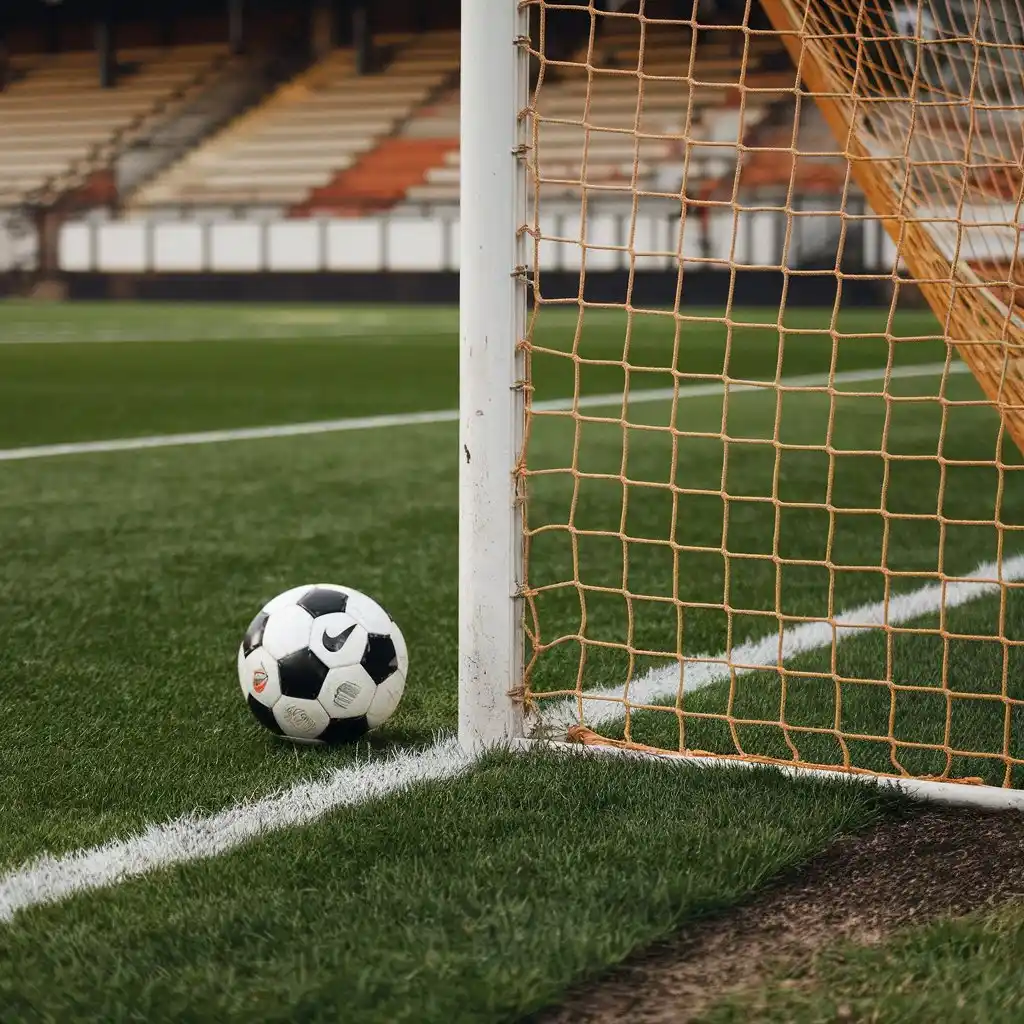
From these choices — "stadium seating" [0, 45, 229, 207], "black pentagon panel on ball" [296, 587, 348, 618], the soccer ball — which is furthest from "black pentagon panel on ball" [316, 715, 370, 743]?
"stadium seating" [0, 45, 229, 207]

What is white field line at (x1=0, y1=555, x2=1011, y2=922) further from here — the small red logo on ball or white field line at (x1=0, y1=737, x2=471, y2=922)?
the small red logo on ball

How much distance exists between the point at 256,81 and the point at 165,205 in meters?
4.52

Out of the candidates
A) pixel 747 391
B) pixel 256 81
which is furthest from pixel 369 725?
pixel 256 81

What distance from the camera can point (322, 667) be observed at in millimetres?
2562

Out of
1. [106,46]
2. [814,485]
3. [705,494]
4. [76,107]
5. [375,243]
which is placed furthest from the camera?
[106,46]

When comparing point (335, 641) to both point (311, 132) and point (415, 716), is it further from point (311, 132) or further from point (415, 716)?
point (311, 132)

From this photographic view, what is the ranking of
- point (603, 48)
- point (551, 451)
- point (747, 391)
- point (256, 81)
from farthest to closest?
point (256, 81)
point (603, 48)
point (747, 391)
point (551, 451)

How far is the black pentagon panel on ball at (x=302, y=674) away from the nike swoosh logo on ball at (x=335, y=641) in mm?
33

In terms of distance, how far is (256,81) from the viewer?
29.7 metres

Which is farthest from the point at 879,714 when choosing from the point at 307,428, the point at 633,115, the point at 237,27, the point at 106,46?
the point at 106,46

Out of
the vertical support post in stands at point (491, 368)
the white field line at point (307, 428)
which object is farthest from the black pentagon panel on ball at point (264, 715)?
the white field line at point (307, 428)

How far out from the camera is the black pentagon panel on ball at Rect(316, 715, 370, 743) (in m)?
2.54

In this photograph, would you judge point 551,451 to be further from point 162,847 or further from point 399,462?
point 162,847

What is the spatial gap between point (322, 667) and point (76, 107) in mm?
30454
